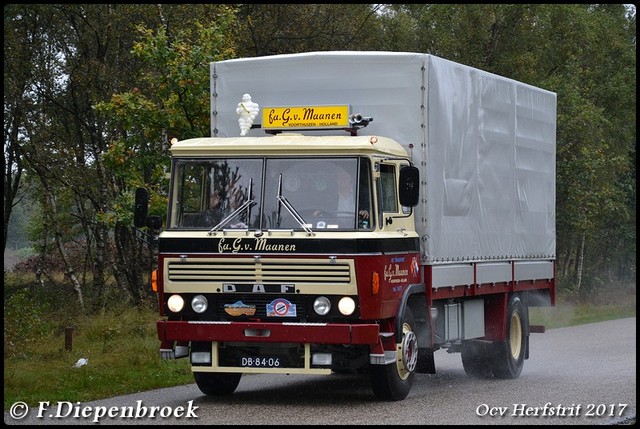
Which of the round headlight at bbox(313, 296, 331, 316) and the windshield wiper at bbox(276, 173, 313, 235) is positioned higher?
the windshield wiper at bbox(276, 173, 313, 235)

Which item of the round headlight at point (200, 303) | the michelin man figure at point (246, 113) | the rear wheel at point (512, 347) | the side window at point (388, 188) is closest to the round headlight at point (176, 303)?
the round headlight at point (200, 303)

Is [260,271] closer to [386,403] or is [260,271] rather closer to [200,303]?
[200,303]

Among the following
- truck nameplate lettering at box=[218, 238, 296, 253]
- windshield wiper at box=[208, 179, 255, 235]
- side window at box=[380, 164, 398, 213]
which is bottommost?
truck nameplate lettering at box=[218, 238, 296, 253]

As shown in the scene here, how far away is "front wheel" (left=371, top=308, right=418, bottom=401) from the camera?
13172mm

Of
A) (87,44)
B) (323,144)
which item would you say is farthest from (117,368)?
(87,44)

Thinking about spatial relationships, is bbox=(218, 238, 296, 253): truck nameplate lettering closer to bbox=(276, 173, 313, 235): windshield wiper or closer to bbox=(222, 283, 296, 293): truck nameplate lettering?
bbox=(276, 173, 313, 235): windshield wiper

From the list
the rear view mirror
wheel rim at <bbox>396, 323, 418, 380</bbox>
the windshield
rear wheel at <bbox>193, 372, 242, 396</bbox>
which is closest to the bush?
rear wheel at <bbox>193, 372, 242, 396</bbox>

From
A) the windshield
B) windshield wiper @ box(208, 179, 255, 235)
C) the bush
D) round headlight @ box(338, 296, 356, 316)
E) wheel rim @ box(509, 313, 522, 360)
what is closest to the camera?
round headlight @ box(338, 296, 356, 316)

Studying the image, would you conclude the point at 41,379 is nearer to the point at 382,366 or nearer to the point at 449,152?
the point at 382,366

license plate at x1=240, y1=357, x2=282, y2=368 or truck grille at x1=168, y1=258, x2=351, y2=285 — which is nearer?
truck grille at x1=168, y1=258, x2=351, y2=285

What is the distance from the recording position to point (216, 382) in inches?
547

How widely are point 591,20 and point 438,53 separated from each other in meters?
8.29

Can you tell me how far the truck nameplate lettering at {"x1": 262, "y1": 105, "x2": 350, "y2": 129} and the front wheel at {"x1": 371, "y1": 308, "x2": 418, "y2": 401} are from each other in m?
2.21

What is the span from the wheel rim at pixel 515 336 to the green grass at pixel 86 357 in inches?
175
